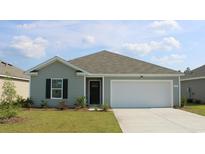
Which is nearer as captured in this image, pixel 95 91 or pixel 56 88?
pixel 56 88

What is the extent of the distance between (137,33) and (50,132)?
32.8 ft

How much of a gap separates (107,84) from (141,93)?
9.68ft

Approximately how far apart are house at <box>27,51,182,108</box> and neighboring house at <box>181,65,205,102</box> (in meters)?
6.63

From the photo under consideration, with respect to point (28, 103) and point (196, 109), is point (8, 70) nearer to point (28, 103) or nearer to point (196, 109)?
point (28, 103)

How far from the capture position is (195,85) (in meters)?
30.9

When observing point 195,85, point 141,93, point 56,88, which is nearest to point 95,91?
point 56,88

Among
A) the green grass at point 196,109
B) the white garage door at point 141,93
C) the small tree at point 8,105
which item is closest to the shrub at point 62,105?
the white garage door at point 141,93

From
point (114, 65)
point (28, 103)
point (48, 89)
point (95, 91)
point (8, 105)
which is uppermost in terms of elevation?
point (114, 65)

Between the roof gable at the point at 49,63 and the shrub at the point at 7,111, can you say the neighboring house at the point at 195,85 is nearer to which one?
the roof gable at the point at 49,63

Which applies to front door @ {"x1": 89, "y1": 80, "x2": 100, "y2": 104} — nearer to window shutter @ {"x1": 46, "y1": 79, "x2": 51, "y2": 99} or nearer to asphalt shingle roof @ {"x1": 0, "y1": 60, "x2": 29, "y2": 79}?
window shutter @ {"x1": 46, "y1": 79, "x2": 51, "y2": 99}
